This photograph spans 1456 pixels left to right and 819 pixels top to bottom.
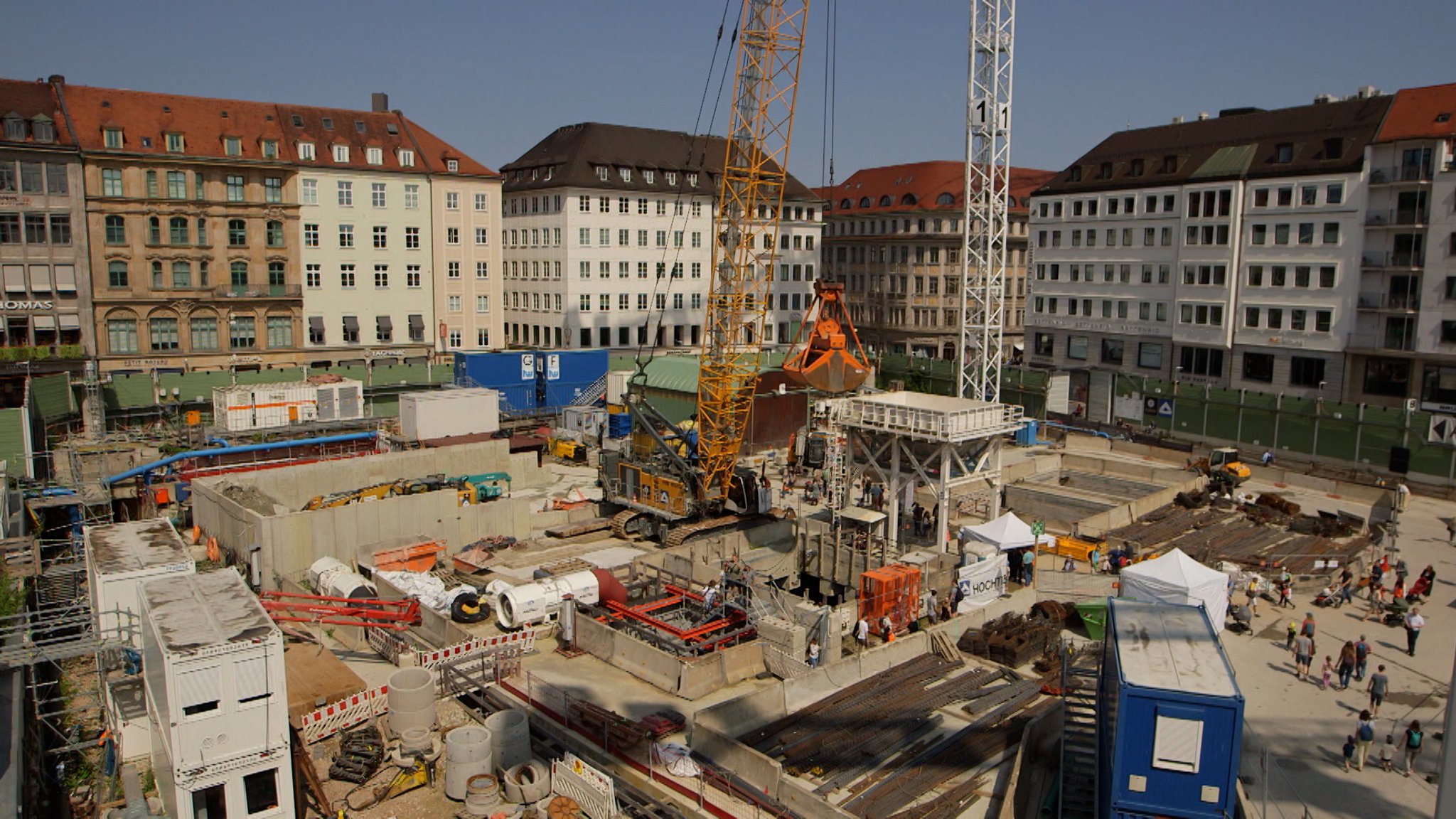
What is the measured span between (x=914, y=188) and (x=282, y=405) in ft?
196

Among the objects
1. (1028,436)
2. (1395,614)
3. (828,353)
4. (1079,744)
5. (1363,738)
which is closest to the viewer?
(1079,744)

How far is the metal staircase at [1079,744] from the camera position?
1842 centimetres

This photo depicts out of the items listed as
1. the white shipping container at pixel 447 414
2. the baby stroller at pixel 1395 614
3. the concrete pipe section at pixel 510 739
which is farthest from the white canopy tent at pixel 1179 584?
the white shipping container at pixel 447 414

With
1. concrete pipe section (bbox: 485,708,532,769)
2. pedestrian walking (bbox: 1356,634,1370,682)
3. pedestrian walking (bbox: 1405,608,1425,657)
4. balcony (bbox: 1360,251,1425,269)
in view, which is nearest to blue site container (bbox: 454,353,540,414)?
concrete pipe section (bbox: 485,708,532,769)

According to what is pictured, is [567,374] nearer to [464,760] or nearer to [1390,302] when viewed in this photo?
[464,760]

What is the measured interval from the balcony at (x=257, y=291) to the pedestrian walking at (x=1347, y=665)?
5742cm

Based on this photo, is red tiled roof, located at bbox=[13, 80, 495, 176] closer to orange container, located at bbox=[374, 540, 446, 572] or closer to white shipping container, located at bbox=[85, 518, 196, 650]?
orange container, located at bbox=[374, 540, 446, 572]

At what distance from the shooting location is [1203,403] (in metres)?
56.8

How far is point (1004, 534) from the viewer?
3344 centimetres

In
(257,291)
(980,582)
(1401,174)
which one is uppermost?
(1401,174)

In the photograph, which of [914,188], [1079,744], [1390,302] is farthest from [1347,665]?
[914,188]

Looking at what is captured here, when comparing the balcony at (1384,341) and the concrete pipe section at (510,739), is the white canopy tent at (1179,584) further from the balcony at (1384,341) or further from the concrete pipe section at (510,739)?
the balcony at (1384,341)

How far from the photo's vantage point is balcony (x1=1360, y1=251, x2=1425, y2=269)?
2137 inches

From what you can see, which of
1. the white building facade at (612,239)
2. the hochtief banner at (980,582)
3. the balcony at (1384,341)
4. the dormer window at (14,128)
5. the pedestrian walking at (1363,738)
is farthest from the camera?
the white building facade at (612,239)
